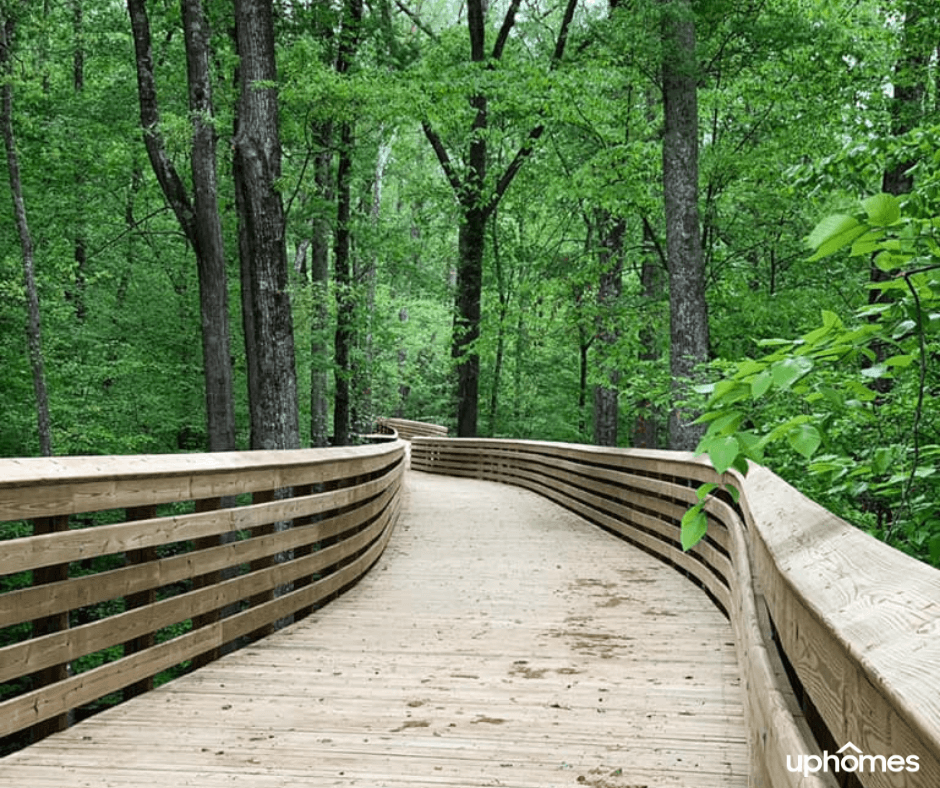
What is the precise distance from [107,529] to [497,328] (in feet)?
56.0

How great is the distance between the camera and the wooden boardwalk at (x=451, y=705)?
3744mm

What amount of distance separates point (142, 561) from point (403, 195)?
1998 cm

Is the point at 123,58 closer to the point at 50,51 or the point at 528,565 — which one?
the point at 50,51

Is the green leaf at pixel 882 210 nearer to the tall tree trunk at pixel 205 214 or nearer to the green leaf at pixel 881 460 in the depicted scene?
the green leaf at pixel 881 460

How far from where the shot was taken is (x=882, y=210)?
89.0 inches

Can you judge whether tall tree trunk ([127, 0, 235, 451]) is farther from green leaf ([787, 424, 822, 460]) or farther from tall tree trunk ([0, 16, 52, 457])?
green leaf ([787, 424, 822, 460])

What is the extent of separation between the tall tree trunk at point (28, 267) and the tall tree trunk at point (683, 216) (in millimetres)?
10026

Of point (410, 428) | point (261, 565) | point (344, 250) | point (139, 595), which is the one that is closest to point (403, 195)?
point (344, 250)

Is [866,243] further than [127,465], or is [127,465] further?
[127,465]

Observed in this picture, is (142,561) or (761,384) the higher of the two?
(761,384)

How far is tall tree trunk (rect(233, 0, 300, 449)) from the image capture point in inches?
428

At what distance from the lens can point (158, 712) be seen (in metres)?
4.53

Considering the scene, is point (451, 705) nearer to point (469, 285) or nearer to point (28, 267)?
point (28, 267)

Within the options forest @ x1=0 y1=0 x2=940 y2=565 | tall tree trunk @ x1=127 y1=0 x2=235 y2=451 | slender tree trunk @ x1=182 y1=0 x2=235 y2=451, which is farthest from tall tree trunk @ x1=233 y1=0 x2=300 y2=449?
tall tree trunk @ x1=127 y1=0 x2=235 y2=451
